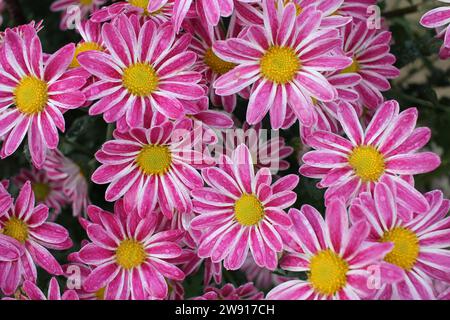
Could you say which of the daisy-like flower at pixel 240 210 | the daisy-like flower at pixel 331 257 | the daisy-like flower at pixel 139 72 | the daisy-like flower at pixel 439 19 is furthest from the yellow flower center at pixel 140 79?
the daisy-like flower at pixel 439 19

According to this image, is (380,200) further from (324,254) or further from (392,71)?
(392,71)

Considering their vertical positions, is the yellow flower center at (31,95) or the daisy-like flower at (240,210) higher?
the yellow flower center at (31,95)

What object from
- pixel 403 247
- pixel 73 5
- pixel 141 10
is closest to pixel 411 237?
pixel 403 247

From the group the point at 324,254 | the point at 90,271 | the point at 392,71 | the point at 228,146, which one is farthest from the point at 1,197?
the point at 392,71

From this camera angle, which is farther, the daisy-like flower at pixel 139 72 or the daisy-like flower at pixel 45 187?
the daisy-like flower at pixel 45 187

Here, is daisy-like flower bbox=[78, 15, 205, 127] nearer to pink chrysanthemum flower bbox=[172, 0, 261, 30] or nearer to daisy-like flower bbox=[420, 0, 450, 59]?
pink chrysanthemum flower bbox=[172, 0, 261, 30]

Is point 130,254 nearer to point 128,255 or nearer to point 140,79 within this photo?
point 128,255

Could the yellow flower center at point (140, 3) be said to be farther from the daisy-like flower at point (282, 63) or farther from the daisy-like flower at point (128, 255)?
the daisy-like flower at point (128, 255)

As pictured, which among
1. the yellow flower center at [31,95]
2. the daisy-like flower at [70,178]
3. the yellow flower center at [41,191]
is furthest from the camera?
the yellow flower center at [41,191]
